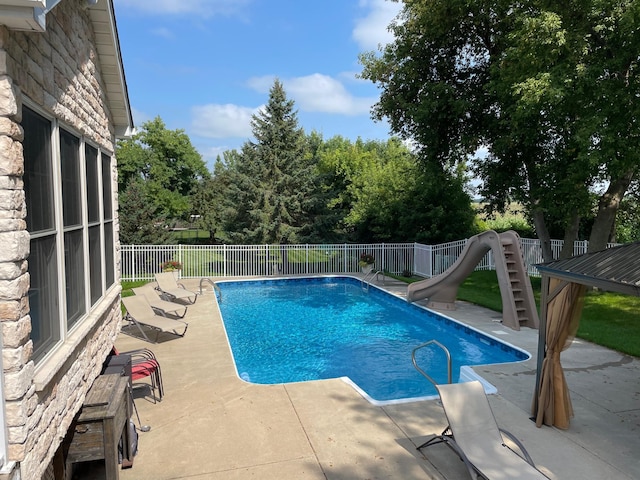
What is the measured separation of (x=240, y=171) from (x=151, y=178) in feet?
61.1

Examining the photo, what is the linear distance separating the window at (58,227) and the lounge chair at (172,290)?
8281 mm

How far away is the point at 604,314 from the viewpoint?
12406 mm

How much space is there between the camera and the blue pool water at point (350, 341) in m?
8.98

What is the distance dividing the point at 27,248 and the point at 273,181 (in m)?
21.6

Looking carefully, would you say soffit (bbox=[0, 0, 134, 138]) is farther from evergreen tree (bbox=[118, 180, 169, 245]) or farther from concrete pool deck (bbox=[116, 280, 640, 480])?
evergreen tree (bbox=[118, 180, 169, 245])

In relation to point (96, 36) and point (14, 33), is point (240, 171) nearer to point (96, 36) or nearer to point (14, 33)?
point (96, 36)

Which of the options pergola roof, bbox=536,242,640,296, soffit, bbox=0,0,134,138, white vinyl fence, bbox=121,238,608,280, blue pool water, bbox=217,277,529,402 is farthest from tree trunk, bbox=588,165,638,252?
soffit, bbox=0,0,134,138

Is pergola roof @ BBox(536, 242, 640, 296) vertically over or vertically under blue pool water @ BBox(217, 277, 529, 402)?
over

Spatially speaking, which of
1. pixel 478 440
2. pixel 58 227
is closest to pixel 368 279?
pixel 478 440

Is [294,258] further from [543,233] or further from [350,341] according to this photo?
[543,233]

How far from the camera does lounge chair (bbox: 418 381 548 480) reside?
172 inches

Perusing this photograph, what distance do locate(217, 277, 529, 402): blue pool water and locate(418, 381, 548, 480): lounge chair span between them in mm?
1587

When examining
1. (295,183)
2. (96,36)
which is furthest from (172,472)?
(295,183)

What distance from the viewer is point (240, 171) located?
83.4ft
